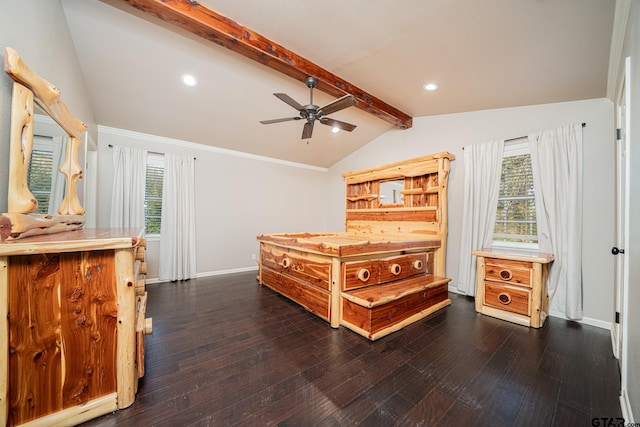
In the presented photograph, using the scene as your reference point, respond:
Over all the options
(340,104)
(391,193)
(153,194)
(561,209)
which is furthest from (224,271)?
(561,209)

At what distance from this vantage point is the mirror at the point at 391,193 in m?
4.21

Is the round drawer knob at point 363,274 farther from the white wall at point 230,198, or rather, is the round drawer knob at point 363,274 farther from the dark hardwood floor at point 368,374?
the white wall at point 230,198

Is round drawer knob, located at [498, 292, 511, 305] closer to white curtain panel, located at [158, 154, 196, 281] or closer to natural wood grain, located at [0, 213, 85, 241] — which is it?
natural wood grain, located at [0, 213, 85, 241]

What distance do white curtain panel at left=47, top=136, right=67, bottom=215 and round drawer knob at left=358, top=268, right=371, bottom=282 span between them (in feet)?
8.49

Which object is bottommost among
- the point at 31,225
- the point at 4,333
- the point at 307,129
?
the point at 4,333

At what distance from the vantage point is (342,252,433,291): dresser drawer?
2422 millimetres

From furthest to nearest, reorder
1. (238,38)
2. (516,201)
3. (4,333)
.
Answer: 1. (516,201)
2. (238,38)
3. (4,333)

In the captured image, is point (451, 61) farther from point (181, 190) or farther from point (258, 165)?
point (181, 190)

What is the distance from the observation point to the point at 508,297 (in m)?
2.58

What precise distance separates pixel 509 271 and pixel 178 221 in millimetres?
4852

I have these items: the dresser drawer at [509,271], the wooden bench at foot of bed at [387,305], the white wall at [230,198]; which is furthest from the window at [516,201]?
the white wall at [230,198]

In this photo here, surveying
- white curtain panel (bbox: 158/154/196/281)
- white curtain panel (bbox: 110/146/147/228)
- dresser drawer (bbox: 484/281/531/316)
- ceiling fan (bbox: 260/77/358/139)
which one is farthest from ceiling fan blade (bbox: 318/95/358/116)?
white curtain panel (bbox: 110/146/147/228)

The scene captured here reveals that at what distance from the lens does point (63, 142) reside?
1.90 metres

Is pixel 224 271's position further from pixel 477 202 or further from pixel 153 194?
pixel 477 202
